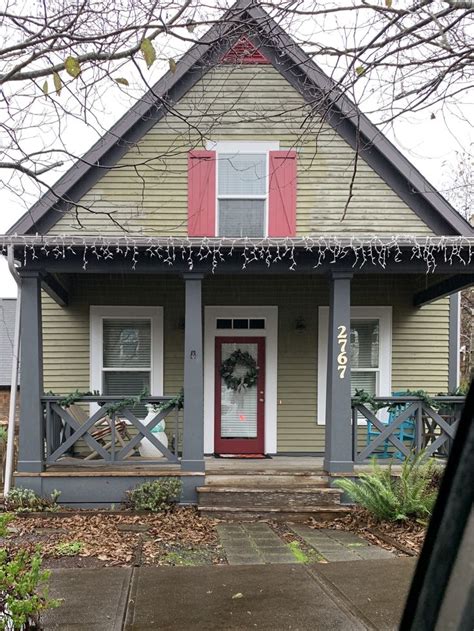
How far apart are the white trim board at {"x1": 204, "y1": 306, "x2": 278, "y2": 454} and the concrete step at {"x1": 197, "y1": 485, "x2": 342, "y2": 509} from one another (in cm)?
222

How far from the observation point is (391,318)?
948 centimetres

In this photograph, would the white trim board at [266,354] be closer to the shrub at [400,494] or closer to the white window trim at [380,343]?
the white window trim at [380,343]

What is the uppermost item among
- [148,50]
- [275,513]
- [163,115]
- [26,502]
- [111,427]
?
[163,115]

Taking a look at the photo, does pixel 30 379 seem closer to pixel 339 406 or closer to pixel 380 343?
pixel 339 406

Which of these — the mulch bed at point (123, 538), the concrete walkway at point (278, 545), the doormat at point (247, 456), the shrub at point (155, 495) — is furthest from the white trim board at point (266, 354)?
the concrete walkway at point (278, 545)

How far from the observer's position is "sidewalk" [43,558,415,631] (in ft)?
12.0

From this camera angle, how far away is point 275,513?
7012mm

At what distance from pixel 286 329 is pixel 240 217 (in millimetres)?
1912

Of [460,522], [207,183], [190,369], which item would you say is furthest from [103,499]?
[460,522]

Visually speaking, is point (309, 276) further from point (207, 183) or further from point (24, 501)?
Answer: point (24, 501)

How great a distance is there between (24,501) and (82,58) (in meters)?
5.09

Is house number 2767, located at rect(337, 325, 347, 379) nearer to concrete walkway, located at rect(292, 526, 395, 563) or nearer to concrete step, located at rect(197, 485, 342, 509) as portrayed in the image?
concrete step, located at rect(197, 485, 342, 509)

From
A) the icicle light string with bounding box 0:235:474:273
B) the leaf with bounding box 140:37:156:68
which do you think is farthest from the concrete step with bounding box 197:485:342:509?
the leaf with bounding box 140:37:156:68

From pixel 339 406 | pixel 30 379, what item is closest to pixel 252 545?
pixel 339 406
